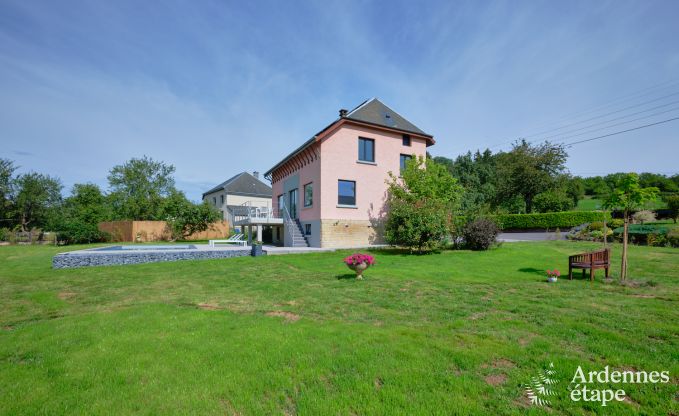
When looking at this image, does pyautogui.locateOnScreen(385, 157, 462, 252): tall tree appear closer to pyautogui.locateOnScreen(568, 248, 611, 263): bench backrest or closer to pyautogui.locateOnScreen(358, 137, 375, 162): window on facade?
pyautogui.locateOnScreen(358, 137, 375, 162): window on facade

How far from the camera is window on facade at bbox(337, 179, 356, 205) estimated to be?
61.2ft

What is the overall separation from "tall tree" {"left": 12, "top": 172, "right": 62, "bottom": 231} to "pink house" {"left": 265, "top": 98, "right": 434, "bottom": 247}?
4327 centimetres

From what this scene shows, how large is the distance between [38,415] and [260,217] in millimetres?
17546

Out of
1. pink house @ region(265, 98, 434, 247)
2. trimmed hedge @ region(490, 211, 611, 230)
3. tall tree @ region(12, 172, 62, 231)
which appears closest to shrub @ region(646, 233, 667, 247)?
trimmed hedge @ region(490, 211, 611, 230)

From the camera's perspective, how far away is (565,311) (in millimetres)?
5496

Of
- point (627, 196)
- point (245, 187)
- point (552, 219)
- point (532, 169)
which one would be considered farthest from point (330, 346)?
point (245, 187)

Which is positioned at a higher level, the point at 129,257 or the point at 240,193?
the point at 240,193

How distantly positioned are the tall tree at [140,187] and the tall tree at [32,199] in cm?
765

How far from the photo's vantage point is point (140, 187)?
48969mm

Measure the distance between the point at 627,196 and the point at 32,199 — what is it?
60257mm

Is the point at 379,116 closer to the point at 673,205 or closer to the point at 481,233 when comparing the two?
the point at 481,233

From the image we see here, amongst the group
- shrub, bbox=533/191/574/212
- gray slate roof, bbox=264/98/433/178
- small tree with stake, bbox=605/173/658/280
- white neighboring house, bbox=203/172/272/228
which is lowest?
small tree with stake, bbox=605/173/658/280

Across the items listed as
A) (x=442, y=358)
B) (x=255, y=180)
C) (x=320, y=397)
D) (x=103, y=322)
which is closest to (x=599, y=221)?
(x=442, y=358)

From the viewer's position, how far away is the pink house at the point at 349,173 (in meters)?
18.1
